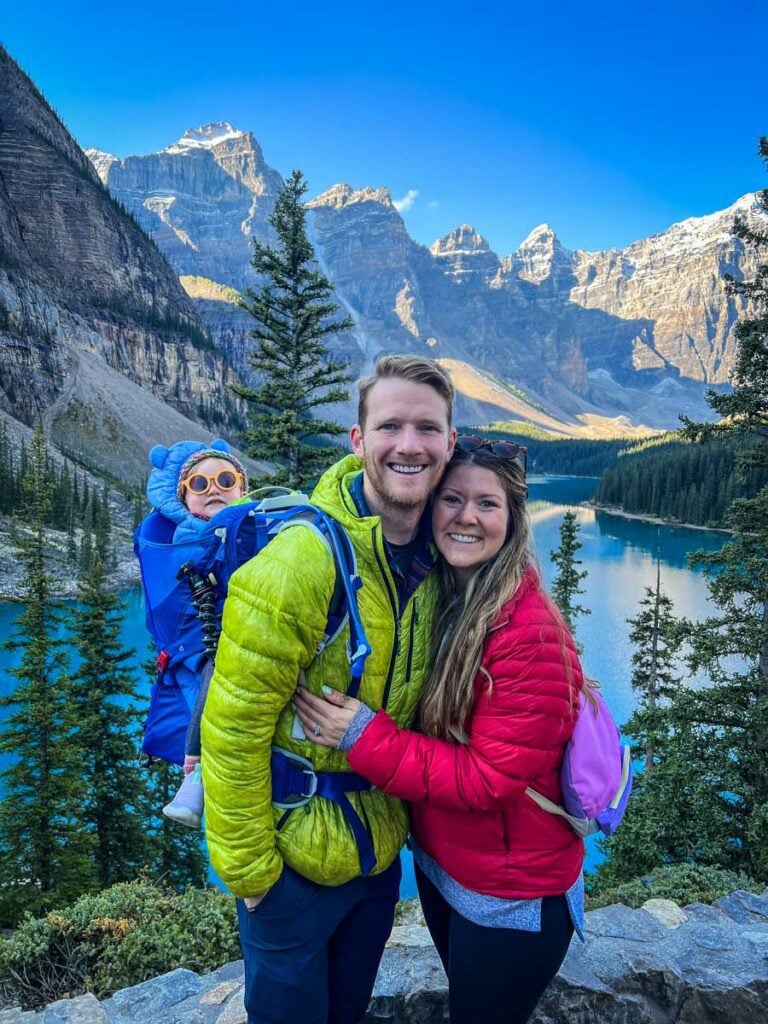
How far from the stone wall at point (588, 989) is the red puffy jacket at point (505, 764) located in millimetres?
1387

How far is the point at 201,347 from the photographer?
12938 centimetres

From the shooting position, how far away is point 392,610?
6.75 ft

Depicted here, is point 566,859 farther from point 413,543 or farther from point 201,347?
point 201,347

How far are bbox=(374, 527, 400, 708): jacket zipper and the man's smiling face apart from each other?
0.21 meters

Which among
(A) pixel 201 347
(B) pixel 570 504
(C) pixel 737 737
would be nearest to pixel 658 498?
(B) pixel 570 504

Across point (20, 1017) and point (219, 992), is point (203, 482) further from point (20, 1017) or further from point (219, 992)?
point (20, 1017)

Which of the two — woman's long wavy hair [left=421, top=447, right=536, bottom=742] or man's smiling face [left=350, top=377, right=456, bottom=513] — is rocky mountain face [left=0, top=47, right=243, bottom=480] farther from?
woman's long wavy hair [left=421, top=447, right=536, bottom=742]

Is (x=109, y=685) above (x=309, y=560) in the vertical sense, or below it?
below

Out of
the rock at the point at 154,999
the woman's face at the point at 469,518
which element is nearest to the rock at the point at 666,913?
the rock at the point at 154,999

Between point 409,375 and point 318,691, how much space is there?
1.22 meters

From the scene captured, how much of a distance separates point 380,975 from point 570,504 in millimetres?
102890

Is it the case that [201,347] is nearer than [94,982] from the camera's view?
No

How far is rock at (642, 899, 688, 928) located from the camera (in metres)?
3.87

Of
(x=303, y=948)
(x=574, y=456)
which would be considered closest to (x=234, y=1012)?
(x=303, y=948)
